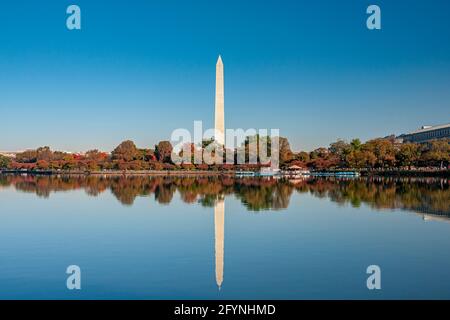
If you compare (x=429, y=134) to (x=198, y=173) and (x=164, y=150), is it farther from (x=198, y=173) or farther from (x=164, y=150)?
(x=164, y=150)

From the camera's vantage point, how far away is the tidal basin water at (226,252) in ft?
28.3

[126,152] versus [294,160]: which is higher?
[126,152]

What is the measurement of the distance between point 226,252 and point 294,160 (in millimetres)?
69005

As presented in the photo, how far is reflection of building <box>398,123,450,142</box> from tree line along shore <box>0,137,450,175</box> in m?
4.73

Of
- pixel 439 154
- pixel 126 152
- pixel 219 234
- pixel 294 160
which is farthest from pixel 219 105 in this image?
pixel 219 234

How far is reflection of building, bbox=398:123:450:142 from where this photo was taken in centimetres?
8406

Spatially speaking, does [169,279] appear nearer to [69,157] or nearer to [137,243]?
[137,243]

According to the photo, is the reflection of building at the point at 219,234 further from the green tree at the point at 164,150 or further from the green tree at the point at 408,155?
the green tree at the point at 164,150

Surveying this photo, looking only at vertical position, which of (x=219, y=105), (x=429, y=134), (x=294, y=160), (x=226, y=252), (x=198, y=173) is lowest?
(x=226, y=252)

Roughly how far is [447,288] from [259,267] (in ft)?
10.7

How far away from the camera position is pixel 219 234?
14.2 meters

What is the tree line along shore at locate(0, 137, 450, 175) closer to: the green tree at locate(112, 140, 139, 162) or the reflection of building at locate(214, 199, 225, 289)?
the green tree at locate(112, 140, 139, 162)

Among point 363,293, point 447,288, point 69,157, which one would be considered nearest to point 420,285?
point 447,288

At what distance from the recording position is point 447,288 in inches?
341
